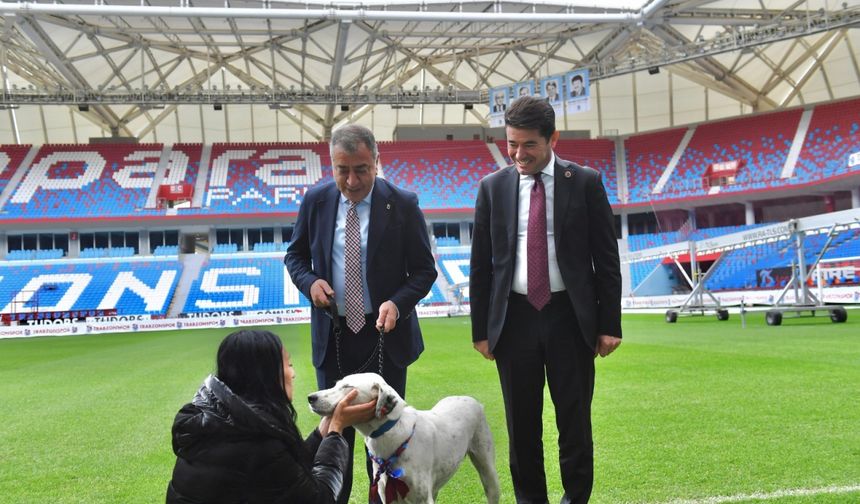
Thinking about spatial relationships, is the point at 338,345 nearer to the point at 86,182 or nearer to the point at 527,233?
the point at 527,233

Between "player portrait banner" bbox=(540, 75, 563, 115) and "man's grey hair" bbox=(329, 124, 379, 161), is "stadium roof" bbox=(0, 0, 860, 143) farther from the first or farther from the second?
"man's grey hair" bbox=(329, 124, 379, 161)

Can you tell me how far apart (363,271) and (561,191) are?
1.07 m

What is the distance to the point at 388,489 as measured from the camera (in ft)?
10.8

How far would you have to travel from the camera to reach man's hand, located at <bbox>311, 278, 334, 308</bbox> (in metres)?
3.60

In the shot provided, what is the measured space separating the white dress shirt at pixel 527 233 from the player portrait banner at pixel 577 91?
81.5ft

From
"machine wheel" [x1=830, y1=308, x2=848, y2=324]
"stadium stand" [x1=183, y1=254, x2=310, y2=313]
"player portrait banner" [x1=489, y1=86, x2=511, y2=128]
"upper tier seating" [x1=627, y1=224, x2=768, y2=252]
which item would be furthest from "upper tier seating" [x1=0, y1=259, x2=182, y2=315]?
"machine wheel" [x1=830, y1=308, x2=848, y2=324]

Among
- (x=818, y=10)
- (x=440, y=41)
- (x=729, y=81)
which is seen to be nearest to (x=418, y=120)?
(x=440, y=41)

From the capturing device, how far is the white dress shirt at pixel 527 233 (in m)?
3.65

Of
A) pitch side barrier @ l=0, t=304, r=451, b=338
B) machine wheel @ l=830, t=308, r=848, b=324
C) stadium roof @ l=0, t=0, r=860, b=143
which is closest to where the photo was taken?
machine wheel @ l=830, t=308, r=848, b=324

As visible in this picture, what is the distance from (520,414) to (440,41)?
31872mm

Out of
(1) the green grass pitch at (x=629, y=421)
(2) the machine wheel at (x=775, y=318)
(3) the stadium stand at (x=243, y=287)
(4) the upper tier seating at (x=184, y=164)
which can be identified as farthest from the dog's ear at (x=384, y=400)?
(4) the upper tier seating at (x=184, y=164)

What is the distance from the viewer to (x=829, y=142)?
1486 inches

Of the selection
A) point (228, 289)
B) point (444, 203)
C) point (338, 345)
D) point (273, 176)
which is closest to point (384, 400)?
point (338, 345)

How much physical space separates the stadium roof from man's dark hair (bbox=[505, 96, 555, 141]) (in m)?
23.3
